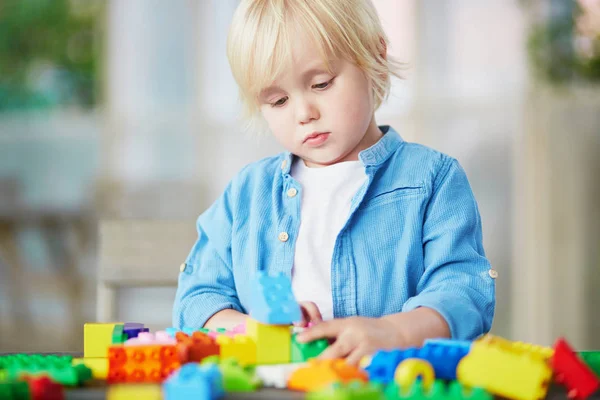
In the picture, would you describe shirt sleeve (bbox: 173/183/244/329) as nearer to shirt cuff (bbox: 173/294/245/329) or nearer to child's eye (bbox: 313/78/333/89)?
shirt cuff (bbox: 173/294/245/329)

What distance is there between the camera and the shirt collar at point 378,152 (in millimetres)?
994

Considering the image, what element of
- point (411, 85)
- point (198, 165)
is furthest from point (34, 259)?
point (411, 85)

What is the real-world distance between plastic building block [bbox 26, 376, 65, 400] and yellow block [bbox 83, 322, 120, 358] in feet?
0.64

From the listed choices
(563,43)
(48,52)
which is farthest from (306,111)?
(48,52)

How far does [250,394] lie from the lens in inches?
19.7

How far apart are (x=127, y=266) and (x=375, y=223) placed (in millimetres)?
547

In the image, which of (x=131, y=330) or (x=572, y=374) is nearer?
(x=572, y=374)

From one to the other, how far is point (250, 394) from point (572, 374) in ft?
0.76

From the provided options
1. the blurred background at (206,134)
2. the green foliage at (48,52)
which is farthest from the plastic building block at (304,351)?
the green foliage at (48,52)

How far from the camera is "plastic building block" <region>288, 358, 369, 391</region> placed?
0.52m

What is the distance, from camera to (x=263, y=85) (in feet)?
3.07

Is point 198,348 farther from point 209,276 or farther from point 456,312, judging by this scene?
point 209,276

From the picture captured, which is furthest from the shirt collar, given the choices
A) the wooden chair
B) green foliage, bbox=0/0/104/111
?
green foliage, bbox=0/0/104/111

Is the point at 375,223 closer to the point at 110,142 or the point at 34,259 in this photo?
the point at 110,142
